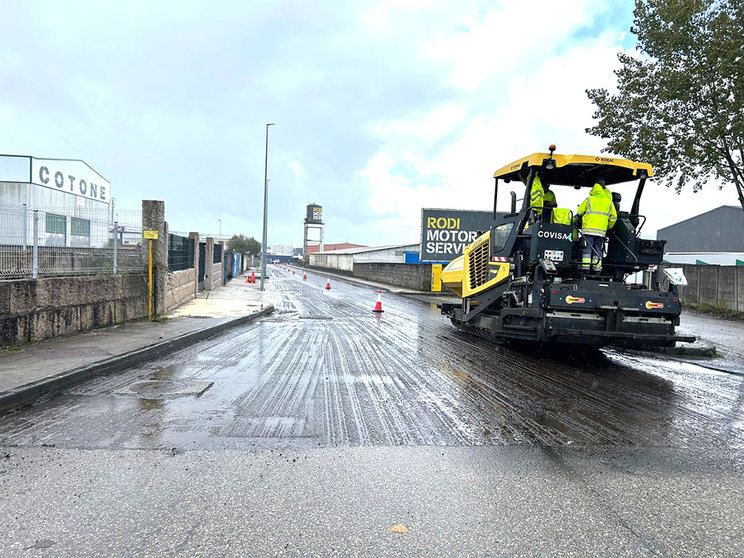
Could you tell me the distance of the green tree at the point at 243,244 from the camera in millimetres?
103375

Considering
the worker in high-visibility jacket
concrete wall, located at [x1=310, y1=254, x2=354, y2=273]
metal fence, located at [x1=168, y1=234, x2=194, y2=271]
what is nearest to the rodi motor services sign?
metal fence, located at [x1=168, y1=234, x2=194, y2=271]

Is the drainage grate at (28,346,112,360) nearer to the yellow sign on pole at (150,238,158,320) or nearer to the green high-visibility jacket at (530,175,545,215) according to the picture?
the yellow sign on pole at (150,238,158,320)

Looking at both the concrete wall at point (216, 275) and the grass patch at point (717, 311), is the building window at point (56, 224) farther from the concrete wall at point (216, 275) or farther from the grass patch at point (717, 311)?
the grass patch at point (717, 311)

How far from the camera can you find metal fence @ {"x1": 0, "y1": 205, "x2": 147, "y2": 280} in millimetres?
8211

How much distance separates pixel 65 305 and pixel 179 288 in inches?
255

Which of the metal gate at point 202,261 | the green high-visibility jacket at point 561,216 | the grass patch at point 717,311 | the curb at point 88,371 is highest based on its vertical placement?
the green high-visibility jacket at point 561,216

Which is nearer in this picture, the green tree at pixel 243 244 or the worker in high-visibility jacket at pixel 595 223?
the worker in high-visibility jacket at pixel 595 223

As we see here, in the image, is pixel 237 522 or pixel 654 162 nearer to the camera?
pixel 237 522

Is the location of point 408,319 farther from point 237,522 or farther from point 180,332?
point 237,522

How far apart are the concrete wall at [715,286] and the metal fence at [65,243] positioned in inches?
719

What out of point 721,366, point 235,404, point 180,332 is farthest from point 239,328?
point 721,366

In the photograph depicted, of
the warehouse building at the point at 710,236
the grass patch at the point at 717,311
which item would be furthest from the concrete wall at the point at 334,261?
the grass patch at the point at 717,311

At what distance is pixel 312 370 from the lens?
7.24 metres

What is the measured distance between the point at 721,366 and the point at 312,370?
6.70 metres
